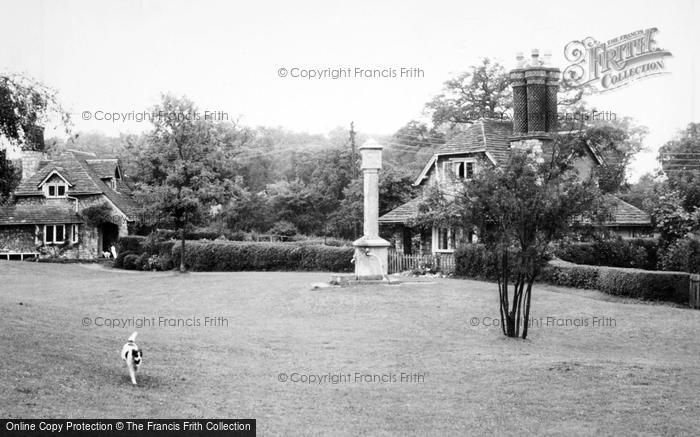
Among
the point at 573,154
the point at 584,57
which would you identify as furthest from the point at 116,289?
the point at 584,57

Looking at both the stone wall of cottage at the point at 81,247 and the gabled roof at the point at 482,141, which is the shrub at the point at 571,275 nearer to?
the gabled roof at the point at 482,141

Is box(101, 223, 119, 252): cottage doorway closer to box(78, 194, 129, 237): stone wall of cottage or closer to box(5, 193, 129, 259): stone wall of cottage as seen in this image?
box(5, 193, 129, 259): stone wall of cottage

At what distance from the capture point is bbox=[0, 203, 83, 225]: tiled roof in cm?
5300

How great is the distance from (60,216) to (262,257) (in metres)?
19.7

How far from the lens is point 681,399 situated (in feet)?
42.6

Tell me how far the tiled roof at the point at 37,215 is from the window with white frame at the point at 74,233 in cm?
91

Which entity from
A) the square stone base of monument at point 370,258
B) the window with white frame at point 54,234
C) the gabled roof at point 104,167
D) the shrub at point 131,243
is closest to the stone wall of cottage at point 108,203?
the window with white frame at point 54,234

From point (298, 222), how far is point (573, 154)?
44.8m

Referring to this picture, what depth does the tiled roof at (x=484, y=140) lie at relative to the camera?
135ft

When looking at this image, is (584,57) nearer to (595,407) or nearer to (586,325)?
(586,325)

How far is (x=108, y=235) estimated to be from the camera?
56.5 metres

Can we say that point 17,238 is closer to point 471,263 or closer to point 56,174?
point 56,174

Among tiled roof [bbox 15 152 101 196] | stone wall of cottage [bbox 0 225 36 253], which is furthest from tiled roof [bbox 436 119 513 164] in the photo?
stone wall of cottage [bbox 0 225 36 253]

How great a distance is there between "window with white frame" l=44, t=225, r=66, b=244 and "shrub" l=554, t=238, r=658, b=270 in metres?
36.2
